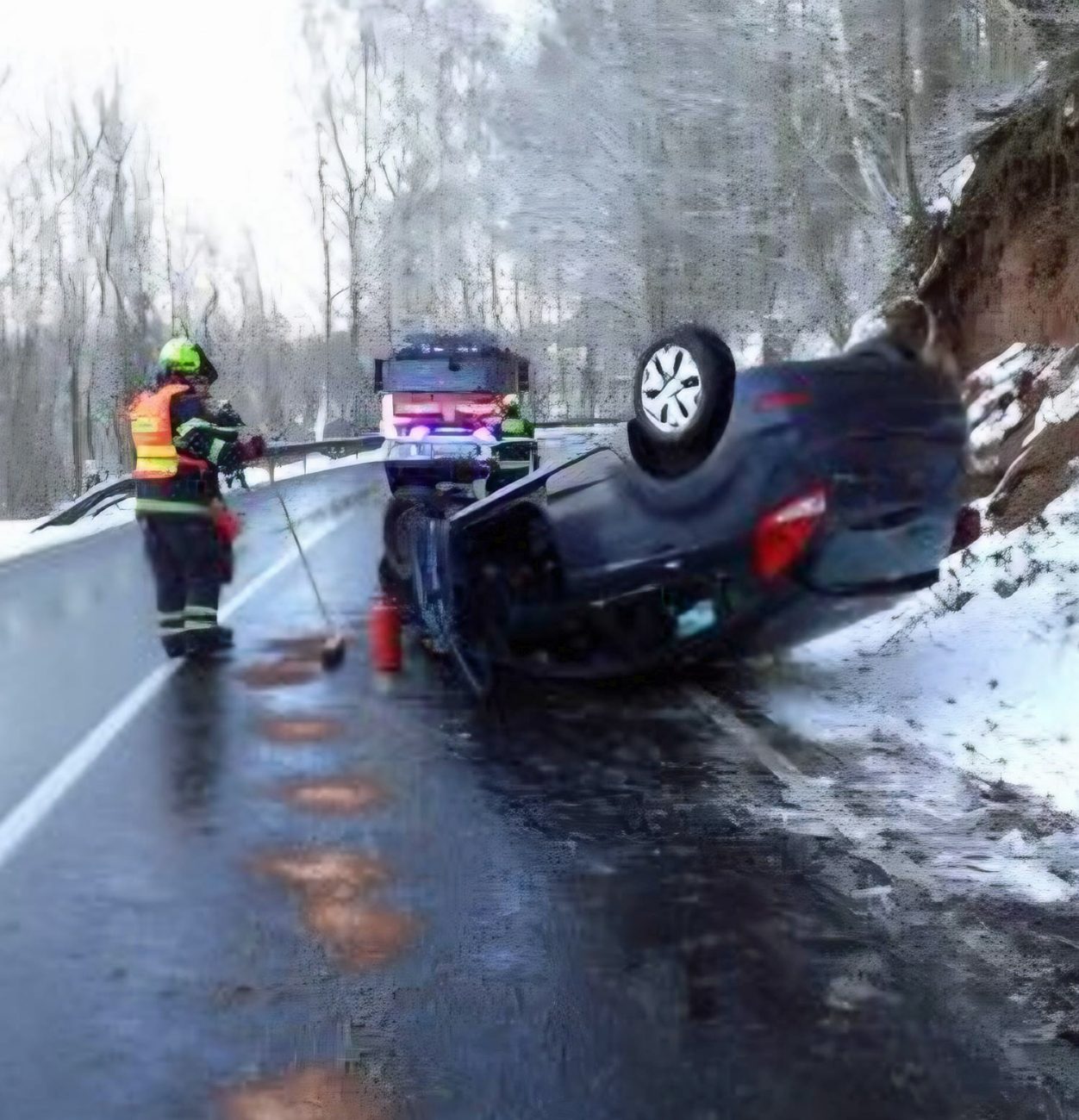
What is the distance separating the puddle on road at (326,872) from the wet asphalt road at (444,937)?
0.01 m

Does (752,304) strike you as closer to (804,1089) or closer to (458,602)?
(458,602)

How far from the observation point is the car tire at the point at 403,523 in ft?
34.5

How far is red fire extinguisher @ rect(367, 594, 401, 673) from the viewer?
406 inches

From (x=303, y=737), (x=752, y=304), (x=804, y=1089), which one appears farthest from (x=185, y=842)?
(x=752, y=304)

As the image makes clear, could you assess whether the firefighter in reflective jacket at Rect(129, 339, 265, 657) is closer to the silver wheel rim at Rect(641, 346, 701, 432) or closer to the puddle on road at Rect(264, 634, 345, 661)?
the puddle on road at Rect(264, 634, 345, 661)

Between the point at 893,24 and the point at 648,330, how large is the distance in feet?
64.9

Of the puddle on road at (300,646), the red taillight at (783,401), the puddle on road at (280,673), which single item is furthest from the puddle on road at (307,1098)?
the puddle on road at (300,646)

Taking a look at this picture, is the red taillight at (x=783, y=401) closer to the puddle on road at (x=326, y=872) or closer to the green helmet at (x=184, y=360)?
the puddle on road at (x=326, y=872)

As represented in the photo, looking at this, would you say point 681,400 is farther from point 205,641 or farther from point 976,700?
point 205,641

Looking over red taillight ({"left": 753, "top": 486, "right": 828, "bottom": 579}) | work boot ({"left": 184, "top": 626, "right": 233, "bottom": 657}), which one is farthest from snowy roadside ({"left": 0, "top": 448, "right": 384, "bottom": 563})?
red taillight ({"left": 753, "top": 486, "right": 828, "bottom": 579})

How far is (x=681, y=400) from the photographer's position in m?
7.74

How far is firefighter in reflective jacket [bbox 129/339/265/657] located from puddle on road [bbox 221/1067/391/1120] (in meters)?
6.99

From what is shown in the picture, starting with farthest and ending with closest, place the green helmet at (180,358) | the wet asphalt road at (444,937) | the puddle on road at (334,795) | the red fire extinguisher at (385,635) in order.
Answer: the green helmet at (180,358) → the red fire extinguisher at (385,635) → the puddle on road at (334,795) → the wet asphalt road at (444,937)

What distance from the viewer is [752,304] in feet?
114
